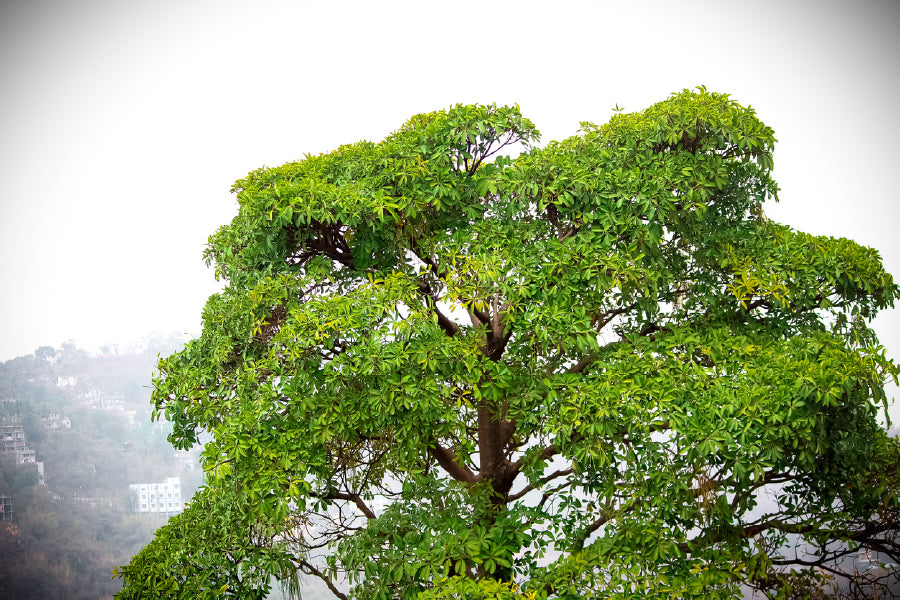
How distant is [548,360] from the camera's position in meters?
5.67

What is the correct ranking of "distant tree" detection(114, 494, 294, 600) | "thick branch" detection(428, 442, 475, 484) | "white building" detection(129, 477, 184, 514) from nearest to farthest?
"distant tree" detection(114, 494, 294, 600) < "thick branch" detection(428, 442, 475, 484) < "white building" detection(129, 477, 184, 514)

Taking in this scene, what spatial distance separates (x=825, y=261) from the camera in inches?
222

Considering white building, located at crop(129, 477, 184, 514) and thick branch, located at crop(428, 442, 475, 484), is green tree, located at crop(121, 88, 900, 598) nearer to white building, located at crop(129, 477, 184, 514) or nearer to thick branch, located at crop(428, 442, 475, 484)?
thick branch, located at crop(428, 442, 475, 484)

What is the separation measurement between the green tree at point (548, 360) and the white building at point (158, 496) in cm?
1239

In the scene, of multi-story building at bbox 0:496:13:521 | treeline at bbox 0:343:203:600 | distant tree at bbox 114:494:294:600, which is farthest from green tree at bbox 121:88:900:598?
multi-story building at bbox 0:496:13:521

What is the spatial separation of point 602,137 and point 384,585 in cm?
367

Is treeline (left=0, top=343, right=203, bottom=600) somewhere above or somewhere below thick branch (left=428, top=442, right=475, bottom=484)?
above

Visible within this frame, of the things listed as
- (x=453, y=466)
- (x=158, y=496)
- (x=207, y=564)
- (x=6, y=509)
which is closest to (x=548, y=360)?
(x=453, y=466)

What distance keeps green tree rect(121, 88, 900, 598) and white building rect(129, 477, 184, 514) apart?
12386mm

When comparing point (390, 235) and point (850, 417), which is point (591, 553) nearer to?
point (850, 417)

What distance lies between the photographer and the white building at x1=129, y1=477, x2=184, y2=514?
58.5ft

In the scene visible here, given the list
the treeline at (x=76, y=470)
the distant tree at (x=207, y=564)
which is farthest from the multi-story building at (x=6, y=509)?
the distant tree at (x=207, y=564)

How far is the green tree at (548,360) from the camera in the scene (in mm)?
4891

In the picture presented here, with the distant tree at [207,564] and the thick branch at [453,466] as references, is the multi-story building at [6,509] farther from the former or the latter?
the thick branch at [453,466]
